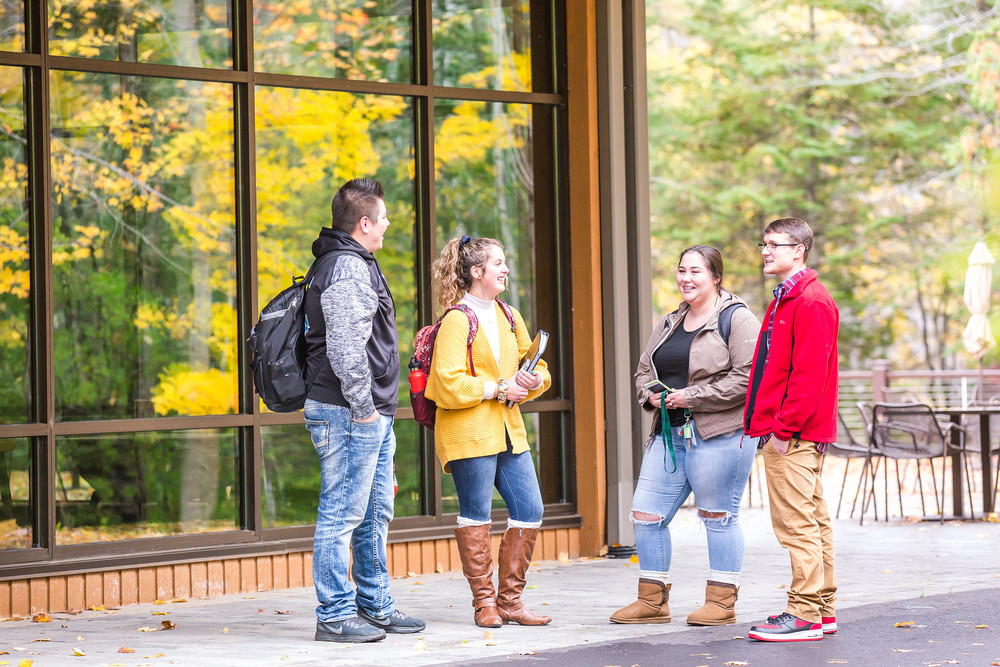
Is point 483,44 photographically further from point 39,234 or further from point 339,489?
point 339,489

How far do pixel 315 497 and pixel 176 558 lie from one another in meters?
0.99

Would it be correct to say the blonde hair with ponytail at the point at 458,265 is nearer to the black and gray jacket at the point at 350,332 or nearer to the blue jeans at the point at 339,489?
the black and gray jacket at the point at 350,332

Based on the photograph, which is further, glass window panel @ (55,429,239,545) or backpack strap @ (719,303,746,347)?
glass window panel @ (55,429,239,545)

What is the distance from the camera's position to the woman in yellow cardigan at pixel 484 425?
18.9 feet

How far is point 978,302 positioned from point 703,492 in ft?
26.5

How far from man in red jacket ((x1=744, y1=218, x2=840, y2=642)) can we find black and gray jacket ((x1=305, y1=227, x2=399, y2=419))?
164cm

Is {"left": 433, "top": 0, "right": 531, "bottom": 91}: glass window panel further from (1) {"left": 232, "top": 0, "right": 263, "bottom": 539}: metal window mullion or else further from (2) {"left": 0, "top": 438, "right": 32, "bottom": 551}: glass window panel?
(2) {"left": 0, "top": 438, "right": 32, "bottom": 551}: glass window panel

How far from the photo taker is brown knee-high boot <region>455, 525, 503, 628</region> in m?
5.85

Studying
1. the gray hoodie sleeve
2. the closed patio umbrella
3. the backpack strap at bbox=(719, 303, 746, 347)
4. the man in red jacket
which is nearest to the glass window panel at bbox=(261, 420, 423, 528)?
Answer: the gray hoodie sleeve

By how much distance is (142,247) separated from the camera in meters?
7.37

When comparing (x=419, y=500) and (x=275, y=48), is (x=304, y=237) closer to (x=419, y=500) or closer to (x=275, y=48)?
(x=275, y=48)

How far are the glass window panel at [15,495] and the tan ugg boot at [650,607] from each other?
3238mm

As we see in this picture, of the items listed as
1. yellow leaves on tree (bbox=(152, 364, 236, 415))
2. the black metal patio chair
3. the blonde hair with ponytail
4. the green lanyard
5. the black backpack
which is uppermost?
the blonde hair with ponytail

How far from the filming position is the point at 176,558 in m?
6.99
